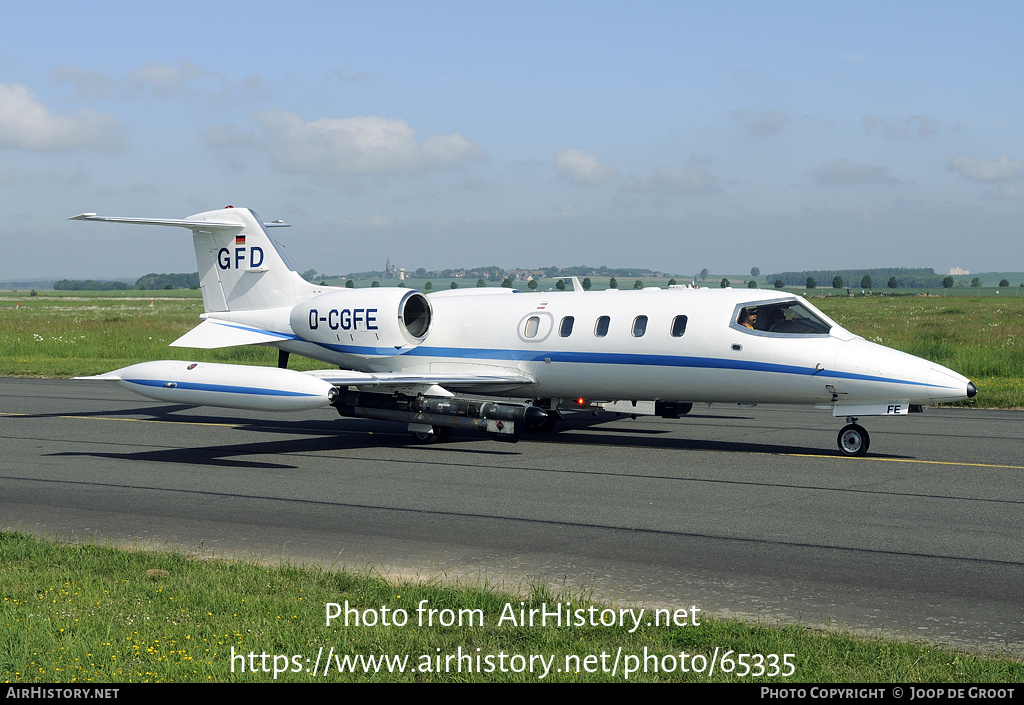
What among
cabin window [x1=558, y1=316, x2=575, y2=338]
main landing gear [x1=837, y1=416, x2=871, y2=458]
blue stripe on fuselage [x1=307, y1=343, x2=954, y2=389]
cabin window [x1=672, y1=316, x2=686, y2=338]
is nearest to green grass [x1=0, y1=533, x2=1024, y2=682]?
blue stripe on fuselage [x1=307, y1=343, x2=954, y2=389]

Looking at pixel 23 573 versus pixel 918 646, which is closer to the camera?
pixel 918 646

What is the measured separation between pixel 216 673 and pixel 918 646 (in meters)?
4.28

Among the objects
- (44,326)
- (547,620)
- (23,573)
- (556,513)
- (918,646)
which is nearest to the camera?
(918,646)

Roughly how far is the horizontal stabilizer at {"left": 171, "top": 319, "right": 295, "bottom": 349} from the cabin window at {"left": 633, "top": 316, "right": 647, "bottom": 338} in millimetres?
7005

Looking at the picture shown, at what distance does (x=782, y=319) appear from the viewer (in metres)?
15.6

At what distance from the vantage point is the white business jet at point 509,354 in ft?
49.2

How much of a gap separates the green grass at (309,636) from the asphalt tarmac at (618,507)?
2.23 ft

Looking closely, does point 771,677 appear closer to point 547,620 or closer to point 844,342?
point 547,620

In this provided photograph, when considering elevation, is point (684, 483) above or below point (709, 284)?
below

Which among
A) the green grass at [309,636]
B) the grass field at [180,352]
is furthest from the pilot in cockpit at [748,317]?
the grass field at [180,352]

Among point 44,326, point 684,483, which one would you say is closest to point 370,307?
point 684,483

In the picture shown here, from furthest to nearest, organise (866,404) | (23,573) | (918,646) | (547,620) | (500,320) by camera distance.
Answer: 1. (500,320)
2. (866,404)
3. (23,573)
4. (547,620)
5. (918,646)

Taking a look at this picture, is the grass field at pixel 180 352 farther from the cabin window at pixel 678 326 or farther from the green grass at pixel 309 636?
the green grass at pixel 309 636
